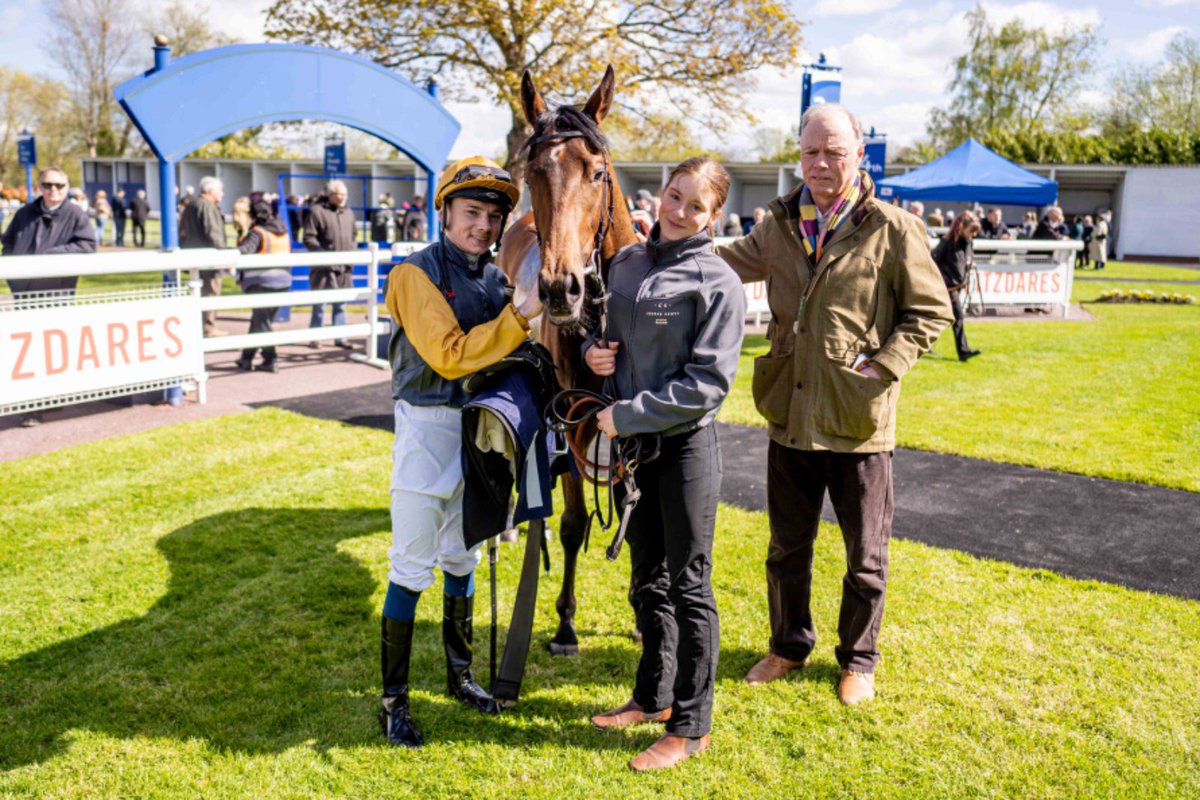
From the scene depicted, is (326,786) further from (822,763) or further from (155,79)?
(155,79)

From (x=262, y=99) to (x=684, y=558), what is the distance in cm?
772

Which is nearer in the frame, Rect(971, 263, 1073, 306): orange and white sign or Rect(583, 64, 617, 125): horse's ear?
Rect(583, 64, 617, 125): horse's ear

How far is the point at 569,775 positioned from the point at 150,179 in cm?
5094

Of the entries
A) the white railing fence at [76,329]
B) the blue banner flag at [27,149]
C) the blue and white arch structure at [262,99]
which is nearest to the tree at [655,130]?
the blue and white arch structure at [262,99]

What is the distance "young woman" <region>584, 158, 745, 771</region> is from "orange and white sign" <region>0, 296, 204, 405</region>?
5.40 metres

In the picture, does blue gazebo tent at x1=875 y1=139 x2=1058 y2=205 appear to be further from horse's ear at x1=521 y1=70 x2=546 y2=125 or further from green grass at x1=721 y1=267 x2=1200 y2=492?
horse's ear at x1=521 y1=70 x2=546 y2=125

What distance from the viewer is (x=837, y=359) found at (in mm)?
3443

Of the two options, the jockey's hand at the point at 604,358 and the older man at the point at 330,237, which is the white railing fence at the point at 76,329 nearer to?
the older man at the point at 330,237

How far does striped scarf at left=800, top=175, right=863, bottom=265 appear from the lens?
3.48m

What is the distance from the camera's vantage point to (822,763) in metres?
3.21

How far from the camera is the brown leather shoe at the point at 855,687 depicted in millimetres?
3623

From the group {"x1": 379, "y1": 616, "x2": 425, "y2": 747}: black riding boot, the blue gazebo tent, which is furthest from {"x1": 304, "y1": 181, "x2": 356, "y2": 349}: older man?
the blue gazebo tent

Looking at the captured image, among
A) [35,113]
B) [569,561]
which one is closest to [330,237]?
[569,561]

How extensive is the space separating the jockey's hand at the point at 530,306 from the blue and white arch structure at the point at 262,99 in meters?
6.35
